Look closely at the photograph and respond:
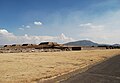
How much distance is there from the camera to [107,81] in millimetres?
15680

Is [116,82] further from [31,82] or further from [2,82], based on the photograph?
[2,82]

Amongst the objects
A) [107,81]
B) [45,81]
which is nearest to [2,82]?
[45,81]

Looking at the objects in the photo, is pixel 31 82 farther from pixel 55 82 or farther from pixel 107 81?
pixel 107 81

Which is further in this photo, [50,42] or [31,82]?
[50,42]

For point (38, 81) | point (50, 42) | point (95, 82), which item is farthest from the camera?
point (50, 42)

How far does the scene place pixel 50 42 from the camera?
16062cm

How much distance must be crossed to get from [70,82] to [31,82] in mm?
2595

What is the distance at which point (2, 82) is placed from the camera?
612 inches

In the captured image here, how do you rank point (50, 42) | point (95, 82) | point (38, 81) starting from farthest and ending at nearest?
point (50, 42) → point (38, 81) → point (95, 82)

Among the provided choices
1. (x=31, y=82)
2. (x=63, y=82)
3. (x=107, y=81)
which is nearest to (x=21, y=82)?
(x=31, y=82)

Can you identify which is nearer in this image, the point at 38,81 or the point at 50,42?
the point at 38,81

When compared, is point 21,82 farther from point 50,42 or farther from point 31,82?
point 50,42

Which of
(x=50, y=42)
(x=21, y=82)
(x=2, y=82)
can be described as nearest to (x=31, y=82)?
(x=21, y=82)

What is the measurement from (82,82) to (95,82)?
831 millimetres
